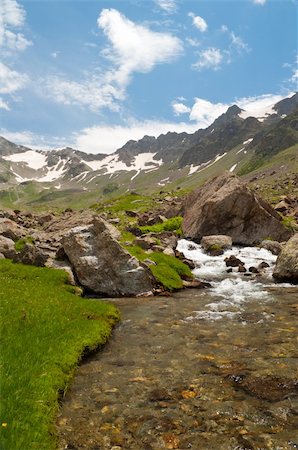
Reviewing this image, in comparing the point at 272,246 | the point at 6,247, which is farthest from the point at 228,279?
the point at 6,247

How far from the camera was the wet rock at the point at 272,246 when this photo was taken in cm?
4311

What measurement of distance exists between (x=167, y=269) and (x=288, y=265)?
9.48 m

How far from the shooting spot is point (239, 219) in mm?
49250

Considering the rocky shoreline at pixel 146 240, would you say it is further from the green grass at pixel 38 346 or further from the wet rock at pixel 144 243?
the green grass at pixel 38 346

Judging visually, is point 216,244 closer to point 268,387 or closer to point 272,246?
point 272,246

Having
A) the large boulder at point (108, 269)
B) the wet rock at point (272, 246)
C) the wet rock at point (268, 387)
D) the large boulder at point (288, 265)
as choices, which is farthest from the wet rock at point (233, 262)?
the wet rock at point (268, 387)

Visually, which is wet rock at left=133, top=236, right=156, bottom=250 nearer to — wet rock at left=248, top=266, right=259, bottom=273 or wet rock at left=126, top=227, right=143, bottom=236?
wet rock at left=126, top=227, right=143, bottom=236

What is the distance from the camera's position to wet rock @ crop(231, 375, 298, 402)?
12070 millimetres

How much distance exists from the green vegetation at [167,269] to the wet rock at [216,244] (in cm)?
927

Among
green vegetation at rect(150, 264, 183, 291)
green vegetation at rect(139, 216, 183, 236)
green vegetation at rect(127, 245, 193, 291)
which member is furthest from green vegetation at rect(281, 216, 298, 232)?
green vegetation at rect(150, 264, 183, 291)

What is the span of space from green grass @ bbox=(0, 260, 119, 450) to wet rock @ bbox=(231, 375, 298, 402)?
18.5 ft

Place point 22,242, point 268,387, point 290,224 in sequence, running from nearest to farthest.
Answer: point 268,387 → point 22,242 → point 290,224

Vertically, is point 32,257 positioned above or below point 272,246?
above

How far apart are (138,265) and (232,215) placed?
25.0 metres
